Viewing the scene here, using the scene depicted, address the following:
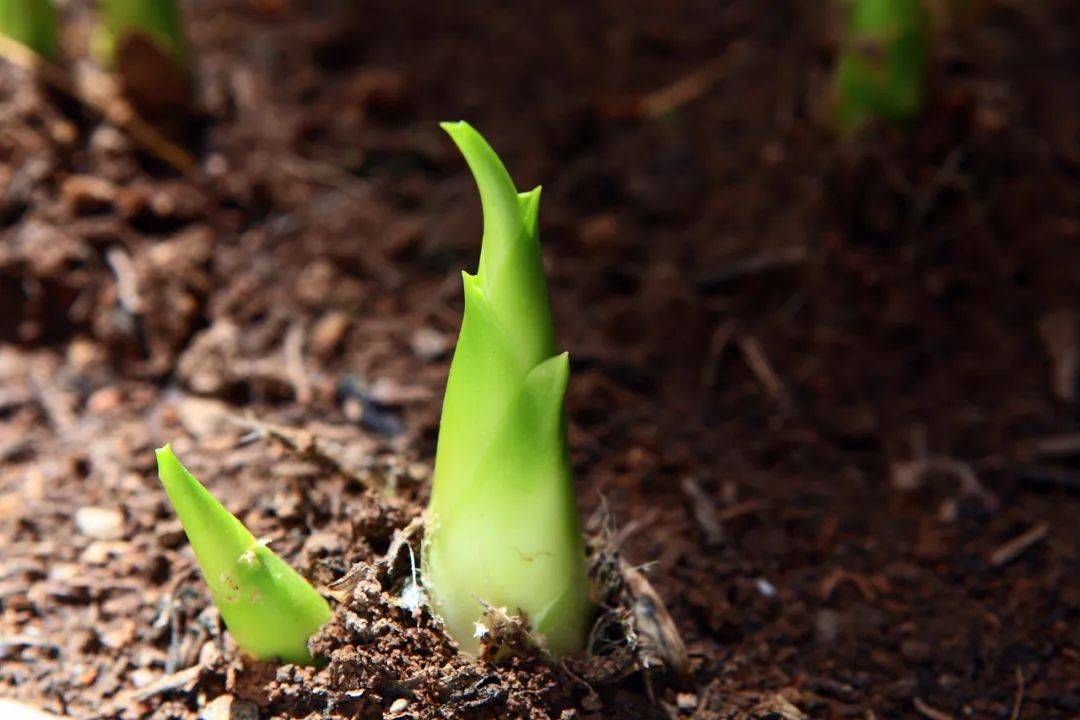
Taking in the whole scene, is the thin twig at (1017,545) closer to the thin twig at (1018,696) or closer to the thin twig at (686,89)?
the thin twig at (1018,696)

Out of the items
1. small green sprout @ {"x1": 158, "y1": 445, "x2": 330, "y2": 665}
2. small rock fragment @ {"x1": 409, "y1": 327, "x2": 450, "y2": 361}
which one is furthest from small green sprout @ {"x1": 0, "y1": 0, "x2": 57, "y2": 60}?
small green sprout @ {"x1": 158, "y1": 445, "x2": 330, "y2": 665}

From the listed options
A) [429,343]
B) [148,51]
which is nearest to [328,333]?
[429,343]

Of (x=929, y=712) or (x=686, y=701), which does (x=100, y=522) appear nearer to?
(x=686, y=701)

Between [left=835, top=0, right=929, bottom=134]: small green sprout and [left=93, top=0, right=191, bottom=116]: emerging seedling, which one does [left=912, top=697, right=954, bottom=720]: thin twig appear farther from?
[left=93, top=0, right=191, bottom=116]: emerging seedling

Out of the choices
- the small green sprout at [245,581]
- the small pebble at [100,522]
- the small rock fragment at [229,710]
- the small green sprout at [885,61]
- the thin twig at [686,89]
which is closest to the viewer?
the small green sprout at [245,581]

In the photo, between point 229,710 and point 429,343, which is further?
point 429,343

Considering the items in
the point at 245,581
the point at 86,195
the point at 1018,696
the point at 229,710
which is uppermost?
the point at 86,195

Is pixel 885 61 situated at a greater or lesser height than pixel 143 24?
lesser

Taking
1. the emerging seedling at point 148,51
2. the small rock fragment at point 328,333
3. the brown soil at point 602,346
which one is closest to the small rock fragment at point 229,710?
the brown soil at point 602,346
